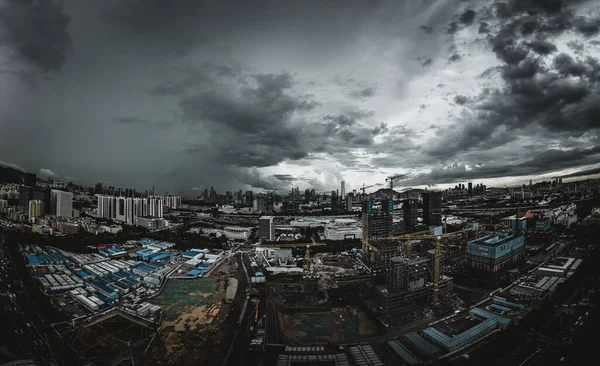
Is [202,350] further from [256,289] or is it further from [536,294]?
[536,294]

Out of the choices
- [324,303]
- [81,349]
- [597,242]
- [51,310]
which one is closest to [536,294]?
[324,303]

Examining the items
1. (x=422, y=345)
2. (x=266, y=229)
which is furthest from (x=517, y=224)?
(x=266, y=229)

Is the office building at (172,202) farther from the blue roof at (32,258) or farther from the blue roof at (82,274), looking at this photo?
the blue roof at (82,274)

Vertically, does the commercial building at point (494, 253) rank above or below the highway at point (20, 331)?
above

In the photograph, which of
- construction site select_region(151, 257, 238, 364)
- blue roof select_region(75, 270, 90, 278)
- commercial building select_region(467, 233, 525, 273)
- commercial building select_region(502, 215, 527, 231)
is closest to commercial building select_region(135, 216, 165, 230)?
blue roof select_region(75, 270, 90, 278)

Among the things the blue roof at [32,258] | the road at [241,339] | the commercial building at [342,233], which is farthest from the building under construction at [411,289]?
the blue roof at [32,258]

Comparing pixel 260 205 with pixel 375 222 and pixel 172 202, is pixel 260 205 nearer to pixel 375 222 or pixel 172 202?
pixel 172 202
